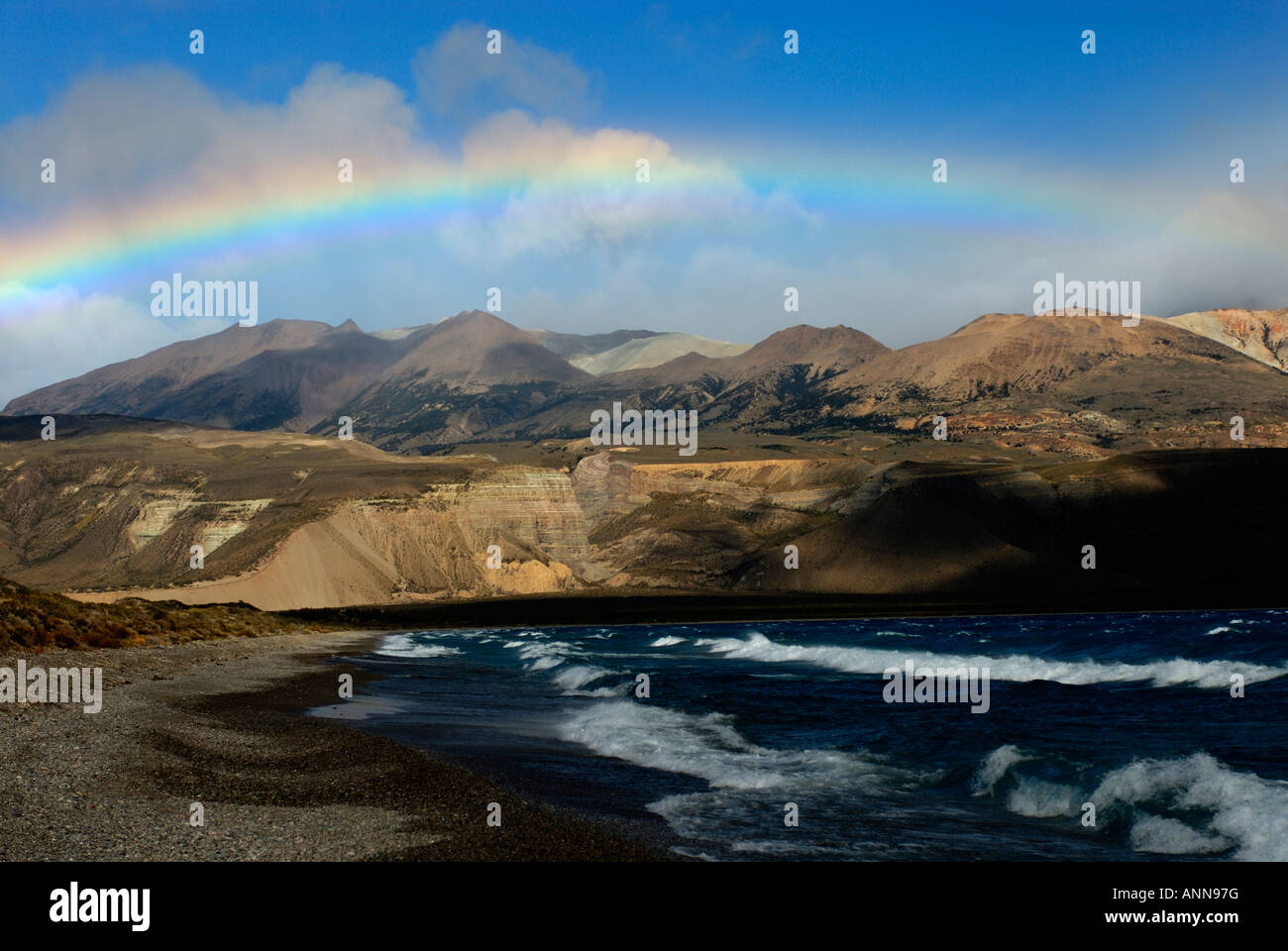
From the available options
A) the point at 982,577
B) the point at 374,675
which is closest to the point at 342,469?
the point at 982,577

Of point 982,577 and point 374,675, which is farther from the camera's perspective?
point 982,577

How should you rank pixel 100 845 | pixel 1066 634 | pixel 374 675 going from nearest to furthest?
pixel 100 845
pixel 374 675
pixel 1066 634
